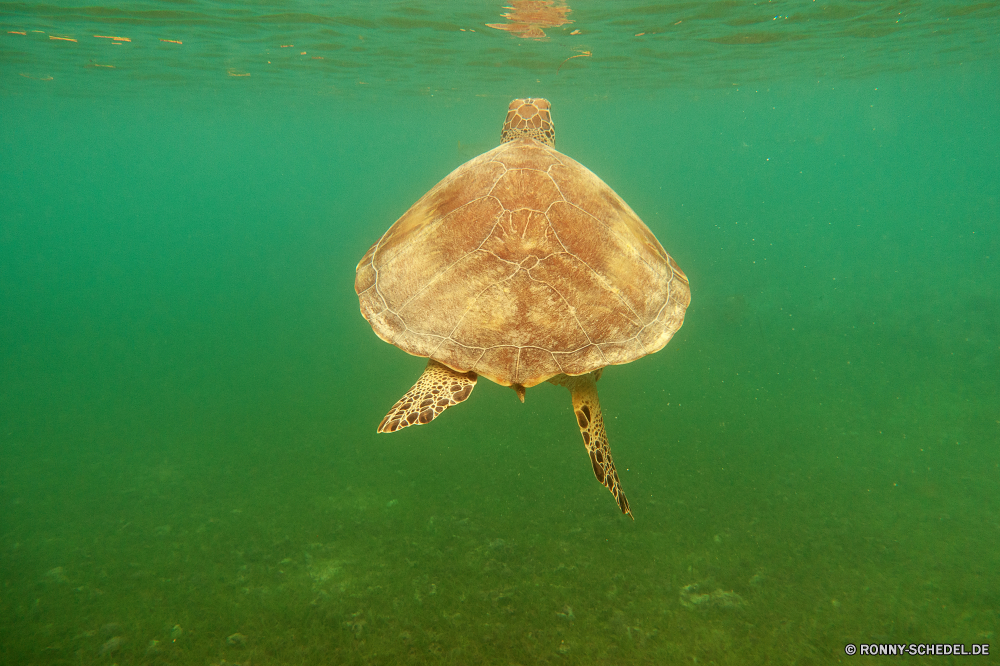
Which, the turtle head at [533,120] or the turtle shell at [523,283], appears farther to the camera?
the turtle head at [533,120]

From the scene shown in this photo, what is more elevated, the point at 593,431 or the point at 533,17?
the point at 533,17

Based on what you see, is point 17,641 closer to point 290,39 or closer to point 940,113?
point 290,39

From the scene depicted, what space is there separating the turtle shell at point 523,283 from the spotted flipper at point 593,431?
560 millimetres

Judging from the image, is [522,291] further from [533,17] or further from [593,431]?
[533,17]

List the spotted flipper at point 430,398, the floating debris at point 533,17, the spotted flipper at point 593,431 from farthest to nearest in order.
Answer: the floating debris at point 533,17 → the spotted flipper at point 593,431 → the spotted flipper at point 430,398

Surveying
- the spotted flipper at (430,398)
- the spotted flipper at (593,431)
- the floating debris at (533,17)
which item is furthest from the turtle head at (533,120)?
the floating debris at (533,17)

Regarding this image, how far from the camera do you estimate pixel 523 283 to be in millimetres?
3129

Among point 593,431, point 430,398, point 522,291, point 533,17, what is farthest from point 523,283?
point 533,17

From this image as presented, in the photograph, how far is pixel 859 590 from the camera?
5090mm

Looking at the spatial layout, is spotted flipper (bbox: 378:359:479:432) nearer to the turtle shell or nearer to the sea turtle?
the sea turtle

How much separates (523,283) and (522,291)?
57mm

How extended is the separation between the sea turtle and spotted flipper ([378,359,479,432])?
0.01 m

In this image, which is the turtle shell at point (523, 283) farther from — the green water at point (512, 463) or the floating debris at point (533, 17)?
the floating debris at point (533, 17)

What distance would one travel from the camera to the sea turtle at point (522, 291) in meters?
3.11
